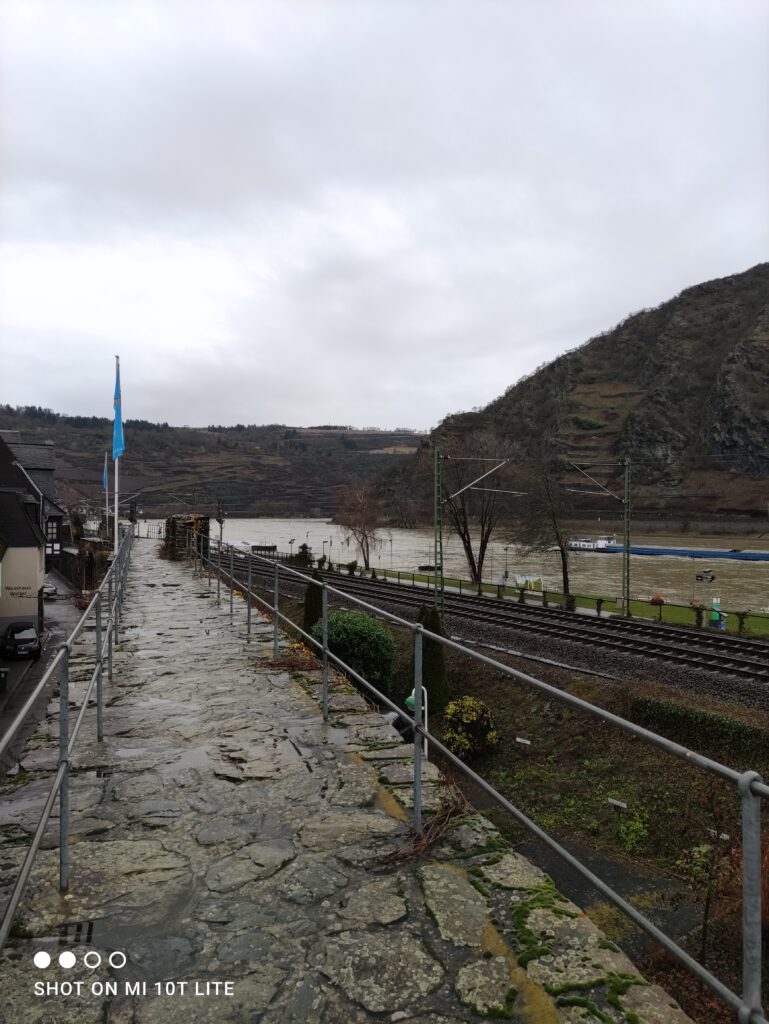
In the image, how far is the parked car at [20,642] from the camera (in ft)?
66.6

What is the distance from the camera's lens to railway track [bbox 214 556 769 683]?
16.5m

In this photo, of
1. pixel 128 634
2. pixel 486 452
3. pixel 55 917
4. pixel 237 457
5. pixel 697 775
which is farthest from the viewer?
pixel 237 457

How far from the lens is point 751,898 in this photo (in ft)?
4.66

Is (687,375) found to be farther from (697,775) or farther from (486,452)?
(697,775)

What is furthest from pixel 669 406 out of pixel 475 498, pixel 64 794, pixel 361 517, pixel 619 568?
pixel 64 794

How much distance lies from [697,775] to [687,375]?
5188 inches

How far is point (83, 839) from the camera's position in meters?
3.01

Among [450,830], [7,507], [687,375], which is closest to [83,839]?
[450,830]

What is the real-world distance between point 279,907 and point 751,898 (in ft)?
5.72

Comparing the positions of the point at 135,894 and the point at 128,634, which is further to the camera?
the point at 128,634

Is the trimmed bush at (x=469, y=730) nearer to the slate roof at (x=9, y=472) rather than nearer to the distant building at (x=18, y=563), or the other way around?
the distant building at (x=18, y=563)

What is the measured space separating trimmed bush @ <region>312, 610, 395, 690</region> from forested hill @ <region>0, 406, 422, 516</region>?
348 feet

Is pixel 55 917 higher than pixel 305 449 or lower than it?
lower

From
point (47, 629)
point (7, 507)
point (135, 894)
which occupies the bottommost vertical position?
point (47, 629)
